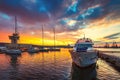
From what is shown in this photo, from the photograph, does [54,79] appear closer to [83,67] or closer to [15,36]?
[83,67]

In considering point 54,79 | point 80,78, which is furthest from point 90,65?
point 54,79

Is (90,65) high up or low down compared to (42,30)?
down

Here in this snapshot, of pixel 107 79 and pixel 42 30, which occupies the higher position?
pixel 42 30

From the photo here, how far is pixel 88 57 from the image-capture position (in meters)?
33.3

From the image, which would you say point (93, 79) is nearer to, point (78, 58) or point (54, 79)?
point (54, 79)

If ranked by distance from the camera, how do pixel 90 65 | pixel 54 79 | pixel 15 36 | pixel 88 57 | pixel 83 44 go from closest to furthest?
1. pixel 54 79
2. pixel 88 57
3. pixel 90 65
4. pixel 83 44
5. pixel 15 36

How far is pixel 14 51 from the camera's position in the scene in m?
93.1

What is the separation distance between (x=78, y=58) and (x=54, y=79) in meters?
9.77

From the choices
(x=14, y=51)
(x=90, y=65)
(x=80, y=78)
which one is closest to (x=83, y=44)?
(x=90, y=65)

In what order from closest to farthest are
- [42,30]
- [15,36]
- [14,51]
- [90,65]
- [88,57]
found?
[88,57], [90,65], [14,51], [42,30], [15,36]

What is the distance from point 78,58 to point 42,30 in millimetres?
100894

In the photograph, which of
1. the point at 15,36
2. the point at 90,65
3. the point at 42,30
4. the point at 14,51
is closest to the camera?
the point at 90,65

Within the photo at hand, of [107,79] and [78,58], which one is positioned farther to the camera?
[78,58]

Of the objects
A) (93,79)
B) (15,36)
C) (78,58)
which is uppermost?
(15,36)
